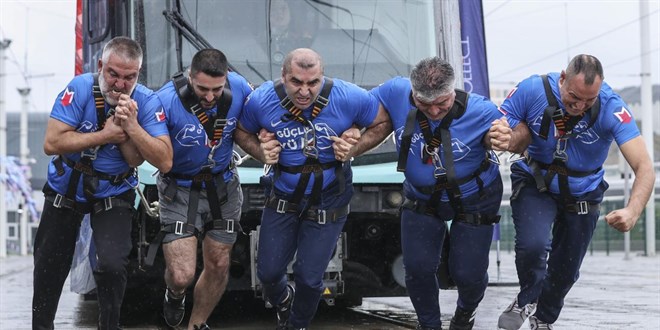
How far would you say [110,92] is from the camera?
7695 millimetres

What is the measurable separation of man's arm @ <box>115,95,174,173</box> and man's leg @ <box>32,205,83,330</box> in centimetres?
56

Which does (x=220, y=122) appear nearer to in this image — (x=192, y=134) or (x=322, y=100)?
(x=192, y=134)

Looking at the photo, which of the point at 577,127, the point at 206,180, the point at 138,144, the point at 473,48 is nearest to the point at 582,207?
the point at 577,127

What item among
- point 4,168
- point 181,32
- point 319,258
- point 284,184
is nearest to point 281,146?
point 284,184

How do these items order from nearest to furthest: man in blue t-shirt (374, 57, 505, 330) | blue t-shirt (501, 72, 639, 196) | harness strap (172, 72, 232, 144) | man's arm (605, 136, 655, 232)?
man's arm (605, 136, 655, 232) → man in blue t-shirt (374, 57, 505, 330) → blue t-shirt (501, 72, 639, 196) → harness strap (172, 72, 232, 144)

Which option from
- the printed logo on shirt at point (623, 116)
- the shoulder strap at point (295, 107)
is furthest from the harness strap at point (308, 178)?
the printed logo on shirt at point (623, 116)

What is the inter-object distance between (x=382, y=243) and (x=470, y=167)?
289 centimetres

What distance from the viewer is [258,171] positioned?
33.6ft

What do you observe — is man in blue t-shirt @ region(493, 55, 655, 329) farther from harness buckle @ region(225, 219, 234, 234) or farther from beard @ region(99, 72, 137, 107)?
beard @ region(99, 72, 137, 107)

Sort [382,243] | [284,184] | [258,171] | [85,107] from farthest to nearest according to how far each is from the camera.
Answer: [382,243] < [258,171] < [284,184] < [85,107]

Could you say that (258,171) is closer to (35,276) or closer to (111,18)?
(111,18)

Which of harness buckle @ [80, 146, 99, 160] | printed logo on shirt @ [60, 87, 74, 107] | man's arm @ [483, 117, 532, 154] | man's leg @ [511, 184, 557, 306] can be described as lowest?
man's leg @ [511, 184, 557, 306]

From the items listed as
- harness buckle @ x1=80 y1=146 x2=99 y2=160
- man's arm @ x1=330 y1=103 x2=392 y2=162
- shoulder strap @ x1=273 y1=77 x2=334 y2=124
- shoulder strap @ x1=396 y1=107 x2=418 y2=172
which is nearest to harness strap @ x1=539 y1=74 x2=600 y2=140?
shoulder strap @ x1=396 y1=107 x2=418 y2=172

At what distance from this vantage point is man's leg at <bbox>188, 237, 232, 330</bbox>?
868 centimetres
